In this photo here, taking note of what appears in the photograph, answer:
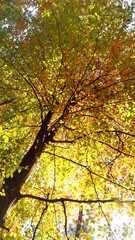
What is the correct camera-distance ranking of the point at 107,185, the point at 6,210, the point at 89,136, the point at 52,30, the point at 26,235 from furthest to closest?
the point at 52,30 < the point at 107,185 < the point at 26,235 < the point at 89,136 < the point at 6,210

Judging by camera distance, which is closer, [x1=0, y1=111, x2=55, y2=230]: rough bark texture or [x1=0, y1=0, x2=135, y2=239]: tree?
[x1=0, y1=111, x2=55, y2=230]: rough bark texture

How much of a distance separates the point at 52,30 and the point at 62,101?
284cm

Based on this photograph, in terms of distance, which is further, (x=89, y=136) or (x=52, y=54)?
(x=52, y=54)

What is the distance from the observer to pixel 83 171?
712cm

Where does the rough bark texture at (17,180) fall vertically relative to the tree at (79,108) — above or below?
below

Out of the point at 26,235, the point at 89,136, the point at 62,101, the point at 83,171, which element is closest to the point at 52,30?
the point at 62,101

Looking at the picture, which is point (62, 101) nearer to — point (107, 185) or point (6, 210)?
point (107, 185)

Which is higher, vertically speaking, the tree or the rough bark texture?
the tree

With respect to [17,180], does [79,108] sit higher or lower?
higher

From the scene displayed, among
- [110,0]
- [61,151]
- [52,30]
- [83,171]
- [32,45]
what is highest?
[110,0]

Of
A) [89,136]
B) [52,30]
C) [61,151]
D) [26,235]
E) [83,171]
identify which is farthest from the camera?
[61,151]

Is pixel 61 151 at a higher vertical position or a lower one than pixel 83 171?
higher

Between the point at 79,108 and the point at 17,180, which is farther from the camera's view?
the point at 79,108

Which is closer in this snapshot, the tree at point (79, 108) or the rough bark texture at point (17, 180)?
the rough bark texture at point (17, 180)
